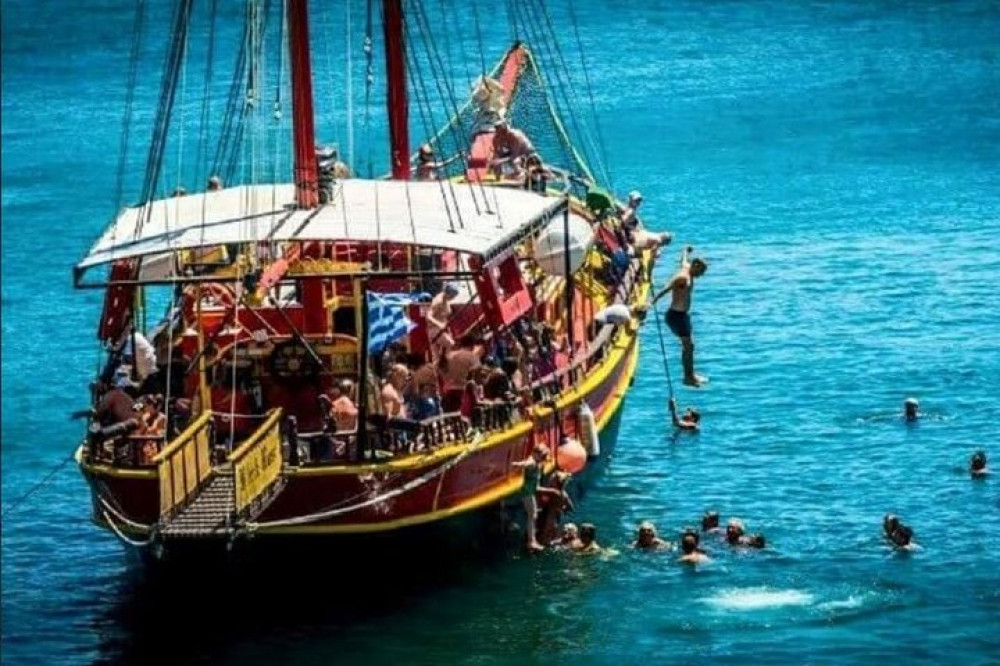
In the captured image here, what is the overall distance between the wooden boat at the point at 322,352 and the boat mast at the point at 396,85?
362 cm

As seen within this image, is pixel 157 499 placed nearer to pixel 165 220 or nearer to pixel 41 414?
pixel 165 220

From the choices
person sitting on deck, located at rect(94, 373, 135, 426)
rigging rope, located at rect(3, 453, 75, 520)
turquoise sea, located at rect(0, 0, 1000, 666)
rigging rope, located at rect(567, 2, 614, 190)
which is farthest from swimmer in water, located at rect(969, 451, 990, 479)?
rigging rope, located at rect(567, 2, 614, 190)

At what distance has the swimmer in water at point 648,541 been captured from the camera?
56.8 m

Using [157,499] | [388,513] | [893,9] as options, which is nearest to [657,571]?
[388,513]

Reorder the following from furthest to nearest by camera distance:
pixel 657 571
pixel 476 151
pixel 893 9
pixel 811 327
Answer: pixel 893 9 < pixel 811 327 < pixel 476 151 < pixel 657 571

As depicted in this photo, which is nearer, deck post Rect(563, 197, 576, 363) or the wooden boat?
the wooden boat

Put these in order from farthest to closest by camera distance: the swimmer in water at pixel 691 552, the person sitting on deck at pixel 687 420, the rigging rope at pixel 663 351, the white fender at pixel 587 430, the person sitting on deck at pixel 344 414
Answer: the rigging rope at pixel 663 351 → the person sitting on deck at pixel 687 420 → the white fender at pixel 587 430 → the swimmer in water at pixel 691 552 → the person sitting on deck at pixel 344 414

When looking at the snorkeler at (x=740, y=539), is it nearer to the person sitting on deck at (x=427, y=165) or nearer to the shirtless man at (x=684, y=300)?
the shirtless man at (x=684, y=300)

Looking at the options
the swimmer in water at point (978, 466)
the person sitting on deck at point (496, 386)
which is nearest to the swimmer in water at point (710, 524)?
the person sitting on deck at point (496, 386)

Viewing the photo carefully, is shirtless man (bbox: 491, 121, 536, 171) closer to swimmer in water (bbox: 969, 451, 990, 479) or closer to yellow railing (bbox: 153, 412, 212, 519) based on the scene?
swimmer in water (bbox: 969, 451, 990, 479)

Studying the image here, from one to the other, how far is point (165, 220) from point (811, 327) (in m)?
21.6

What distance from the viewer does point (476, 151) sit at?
226ft

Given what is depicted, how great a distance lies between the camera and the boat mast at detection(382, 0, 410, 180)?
63125 mm

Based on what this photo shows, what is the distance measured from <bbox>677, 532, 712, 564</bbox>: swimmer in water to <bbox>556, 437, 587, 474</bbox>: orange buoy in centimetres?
227
